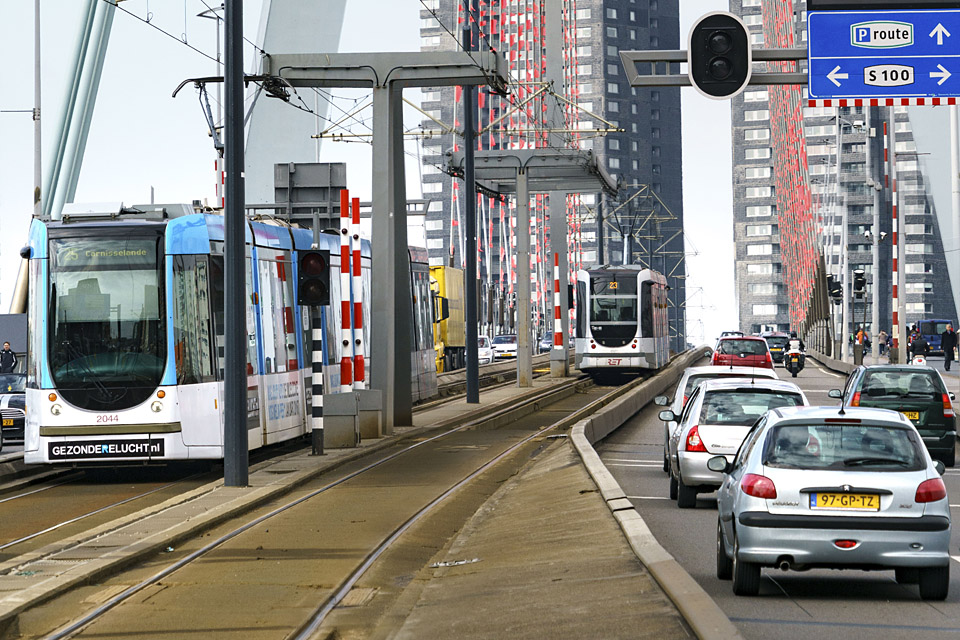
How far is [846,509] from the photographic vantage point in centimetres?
988

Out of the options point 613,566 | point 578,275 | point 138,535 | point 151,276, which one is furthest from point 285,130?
point 613,566

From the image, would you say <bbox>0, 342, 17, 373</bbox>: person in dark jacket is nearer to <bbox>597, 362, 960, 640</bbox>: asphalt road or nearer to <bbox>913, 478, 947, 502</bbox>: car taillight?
<bbox>597, 362, 960, 640</bbox>: asphalt road

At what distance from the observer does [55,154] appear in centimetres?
3406

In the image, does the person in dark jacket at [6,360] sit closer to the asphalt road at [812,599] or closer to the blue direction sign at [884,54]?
the blue direction sign at [884,54]

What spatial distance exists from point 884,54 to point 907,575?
11920mm

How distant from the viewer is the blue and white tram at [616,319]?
169 ft

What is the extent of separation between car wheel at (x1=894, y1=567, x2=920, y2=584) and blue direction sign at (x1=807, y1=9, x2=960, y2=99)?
37.1 feet

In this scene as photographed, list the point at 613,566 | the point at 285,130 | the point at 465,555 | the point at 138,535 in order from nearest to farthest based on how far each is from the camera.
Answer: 1. the point at 613,566
2. the point at 465,555
3. the point at 138,535
4. the point at 285,130

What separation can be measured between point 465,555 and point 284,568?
5.36 ft

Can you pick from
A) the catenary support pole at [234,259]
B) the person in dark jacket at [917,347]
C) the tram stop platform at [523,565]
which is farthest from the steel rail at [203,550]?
the person in dark jacket at [917,347]

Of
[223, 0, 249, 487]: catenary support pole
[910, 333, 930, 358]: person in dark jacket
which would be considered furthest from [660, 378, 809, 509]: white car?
[910, 333, 930, 358]: person in dark jacket

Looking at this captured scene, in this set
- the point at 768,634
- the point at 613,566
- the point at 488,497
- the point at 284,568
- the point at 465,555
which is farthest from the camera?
the point at 488,497

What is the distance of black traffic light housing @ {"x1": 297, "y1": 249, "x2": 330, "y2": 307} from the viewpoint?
2116cm

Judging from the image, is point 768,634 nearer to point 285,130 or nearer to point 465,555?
point 465,555
